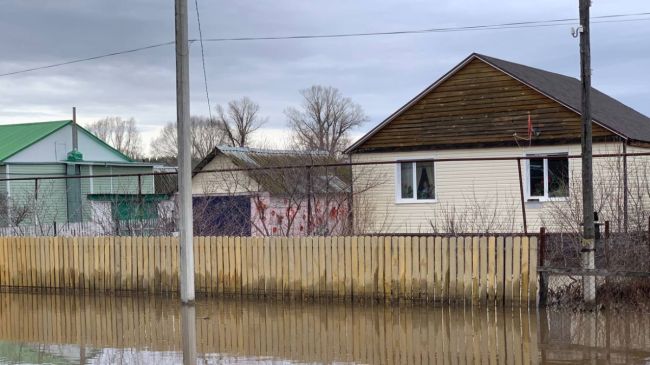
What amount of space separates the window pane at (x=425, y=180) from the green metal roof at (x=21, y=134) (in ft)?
70.8

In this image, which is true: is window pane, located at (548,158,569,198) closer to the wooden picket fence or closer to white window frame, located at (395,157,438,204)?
white window frame, located at (395,157,438,204)

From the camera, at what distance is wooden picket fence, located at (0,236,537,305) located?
13086 mm

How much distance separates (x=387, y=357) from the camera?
9.77 m

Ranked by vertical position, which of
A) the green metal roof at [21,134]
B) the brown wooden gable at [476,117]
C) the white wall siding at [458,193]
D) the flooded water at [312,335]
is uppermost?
the green metal roof at [21,134]

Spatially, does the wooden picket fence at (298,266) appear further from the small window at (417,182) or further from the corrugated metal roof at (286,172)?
the small window at (417,182)

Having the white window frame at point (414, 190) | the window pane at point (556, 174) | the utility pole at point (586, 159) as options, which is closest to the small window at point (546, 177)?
the window pane at point (556, 174)

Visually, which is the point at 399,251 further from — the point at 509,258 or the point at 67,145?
the point at 67,145

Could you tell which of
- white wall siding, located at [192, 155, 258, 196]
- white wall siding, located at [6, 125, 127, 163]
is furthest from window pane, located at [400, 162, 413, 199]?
white wall siding, located at [6, 125, 127, 163]

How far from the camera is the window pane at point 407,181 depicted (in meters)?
24.8

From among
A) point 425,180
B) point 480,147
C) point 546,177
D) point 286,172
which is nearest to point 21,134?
point 286,172

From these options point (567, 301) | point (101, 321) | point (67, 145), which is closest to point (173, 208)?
point (101, 321)

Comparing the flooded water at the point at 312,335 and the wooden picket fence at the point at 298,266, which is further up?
the wooden picket fence at the point at 298,266

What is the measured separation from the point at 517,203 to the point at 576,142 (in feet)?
7.56

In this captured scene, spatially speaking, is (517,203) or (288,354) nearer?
(288,354)
